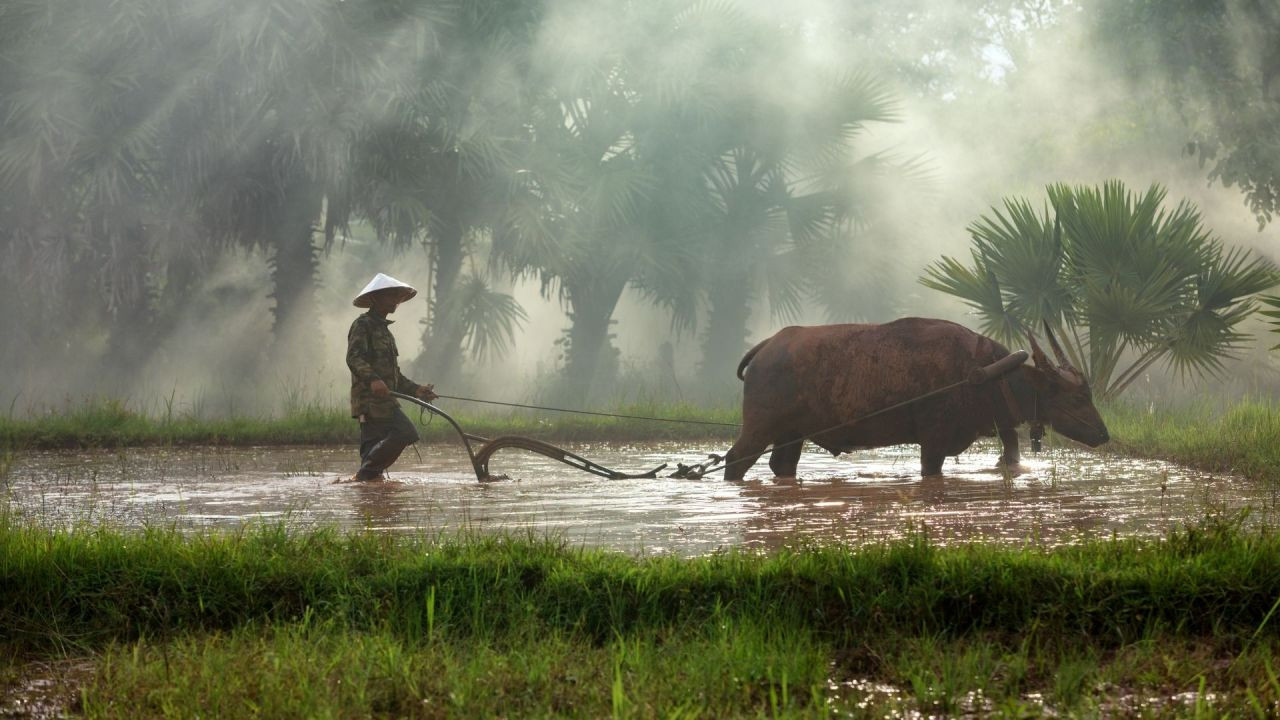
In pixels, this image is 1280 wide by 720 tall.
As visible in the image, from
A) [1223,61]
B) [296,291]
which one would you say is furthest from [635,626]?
[296,291]

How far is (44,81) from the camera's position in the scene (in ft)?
68.2

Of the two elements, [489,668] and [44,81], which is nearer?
[489,668]

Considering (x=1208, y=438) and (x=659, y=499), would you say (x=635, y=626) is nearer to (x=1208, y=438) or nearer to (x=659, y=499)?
(x=659, y=499)

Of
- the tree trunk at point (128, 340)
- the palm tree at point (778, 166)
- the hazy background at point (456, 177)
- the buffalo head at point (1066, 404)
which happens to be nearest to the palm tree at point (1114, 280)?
the buffalo head at point (1066, 404)

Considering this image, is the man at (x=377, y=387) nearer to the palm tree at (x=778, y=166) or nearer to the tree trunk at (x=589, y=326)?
the tree trunk at (x=589, y=326)

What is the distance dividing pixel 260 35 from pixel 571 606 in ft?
56.3

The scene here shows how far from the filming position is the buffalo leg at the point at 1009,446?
10.3 m

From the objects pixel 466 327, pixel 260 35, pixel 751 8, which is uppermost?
pixel 751 8

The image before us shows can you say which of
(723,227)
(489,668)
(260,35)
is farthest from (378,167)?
(489,668)

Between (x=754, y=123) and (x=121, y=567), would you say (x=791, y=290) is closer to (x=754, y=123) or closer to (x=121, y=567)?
(x=754, y=123)

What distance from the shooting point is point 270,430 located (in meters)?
14.8

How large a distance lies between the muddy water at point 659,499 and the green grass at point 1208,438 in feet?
1.02

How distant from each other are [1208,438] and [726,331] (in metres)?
16.6

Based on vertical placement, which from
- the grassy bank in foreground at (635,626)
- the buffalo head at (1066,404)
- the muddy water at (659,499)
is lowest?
the grassy bank in foreground at (635,626)
